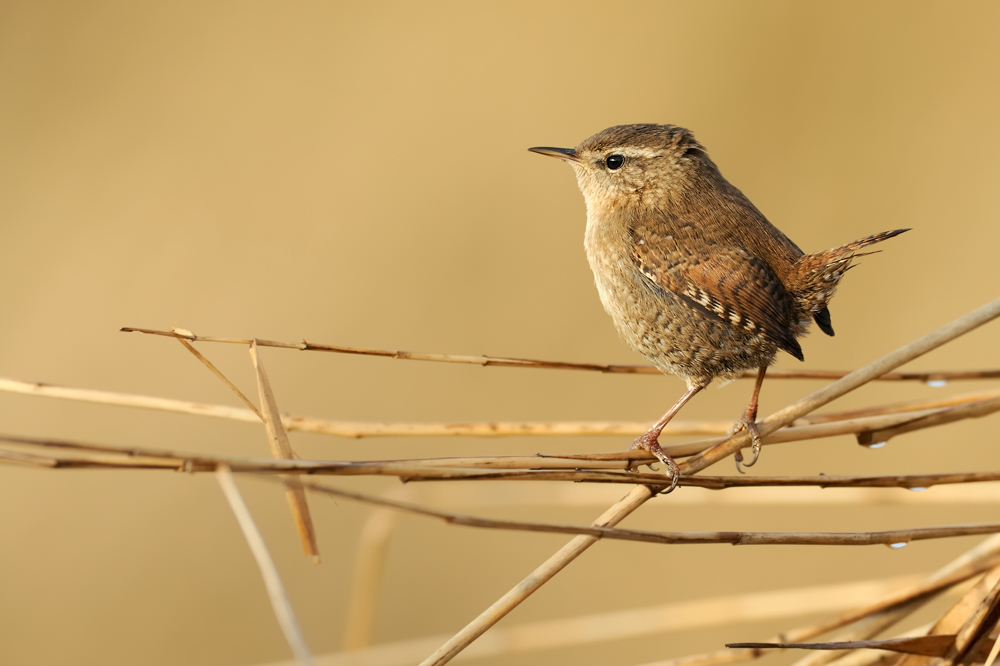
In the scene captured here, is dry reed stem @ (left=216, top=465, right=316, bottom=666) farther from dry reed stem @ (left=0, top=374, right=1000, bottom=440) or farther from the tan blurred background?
the tan blurred background

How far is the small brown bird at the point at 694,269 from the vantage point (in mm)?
2156

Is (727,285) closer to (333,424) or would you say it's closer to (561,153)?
(561,153)

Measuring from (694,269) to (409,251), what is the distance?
341 centimetres

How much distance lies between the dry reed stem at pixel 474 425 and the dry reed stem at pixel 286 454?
0.23ft

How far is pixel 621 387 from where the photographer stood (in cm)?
514

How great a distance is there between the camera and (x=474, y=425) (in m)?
1.67

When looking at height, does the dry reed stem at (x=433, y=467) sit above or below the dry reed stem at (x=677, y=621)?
above

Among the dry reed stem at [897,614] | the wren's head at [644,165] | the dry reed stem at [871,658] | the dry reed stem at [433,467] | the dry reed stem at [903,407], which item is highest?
the wren's head at [644,165]

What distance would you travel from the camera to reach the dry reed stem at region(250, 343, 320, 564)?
44.2 inches

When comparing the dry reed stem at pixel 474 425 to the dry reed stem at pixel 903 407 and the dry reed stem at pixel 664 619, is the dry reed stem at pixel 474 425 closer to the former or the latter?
the dry reed stem at pixel 903 407

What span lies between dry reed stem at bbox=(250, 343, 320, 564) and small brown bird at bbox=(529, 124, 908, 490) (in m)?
0.92

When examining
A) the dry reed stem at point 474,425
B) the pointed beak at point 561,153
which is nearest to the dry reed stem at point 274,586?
the dry reed stem at point 474,425

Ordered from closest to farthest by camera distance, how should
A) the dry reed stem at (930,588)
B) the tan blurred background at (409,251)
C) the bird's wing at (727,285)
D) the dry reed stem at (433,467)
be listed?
the dry reed stem at (433,467), the dry reed stem at (930,588), the bird's wing at (727,285), the tan blurred background at (409,251)

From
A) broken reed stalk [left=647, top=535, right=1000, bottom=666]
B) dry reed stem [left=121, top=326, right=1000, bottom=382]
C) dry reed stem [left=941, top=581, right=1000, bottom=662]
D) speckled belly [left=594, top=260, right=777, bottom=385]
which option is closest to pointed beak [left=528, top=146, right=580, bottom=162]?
speckled belly [left=594, top=260, right=777, bottom=385]
